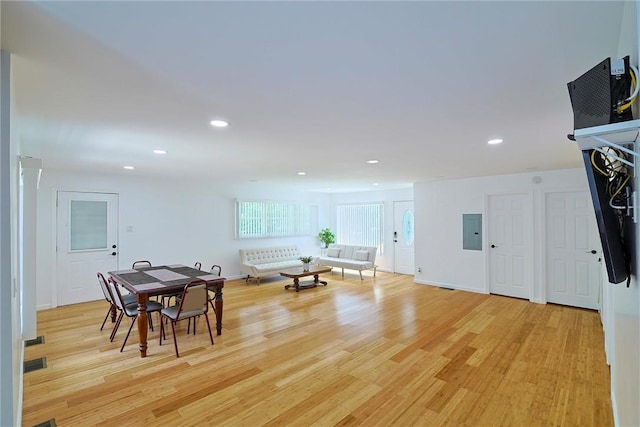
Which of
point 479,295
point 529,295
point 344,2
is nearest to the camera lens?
point 344,2

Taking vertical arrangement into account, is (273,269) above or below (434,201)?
below

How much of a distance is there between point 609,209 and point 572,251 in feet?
16.1

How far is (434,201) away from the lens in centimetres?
679

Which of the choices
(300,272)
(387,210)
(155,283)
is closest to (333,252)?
(387,210)

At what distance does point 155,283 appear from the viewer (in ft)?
12.5

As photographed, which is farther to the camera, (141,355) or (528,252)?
(528,252)

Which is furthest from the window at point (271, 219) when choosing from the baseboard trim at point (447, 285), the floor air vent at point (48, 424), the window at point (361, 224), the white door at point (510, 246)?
the floor air vent at point (48, 424)

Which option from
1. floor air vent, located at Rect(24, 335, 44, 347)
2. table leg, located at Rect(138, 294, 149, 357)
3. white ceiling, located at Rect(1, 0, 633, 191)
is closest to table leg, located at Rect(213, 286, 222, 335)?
table leg, located at Rect(138, 294, 149, 357)

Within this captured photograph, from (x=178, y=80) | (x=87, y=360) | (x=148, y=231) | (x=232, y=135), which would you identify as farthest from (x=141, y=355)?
(x=148, y=231)

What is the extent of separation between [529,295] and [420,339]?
302 cm

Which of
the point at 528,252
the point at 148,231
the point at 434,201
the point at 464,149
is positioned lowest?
the point at 528,252

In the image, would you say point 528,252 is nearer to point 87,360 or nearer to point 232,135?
point 232,135

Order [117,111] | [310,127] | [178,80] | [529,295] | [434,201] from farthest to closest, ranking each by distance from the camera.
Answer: [434,201], [529,295], [310,127], [117,111], [178,80]

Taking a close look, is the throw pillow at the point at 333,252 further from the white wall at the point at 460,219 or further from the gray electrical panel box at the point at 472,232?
the gray electrical panel box at the point at 472,232
